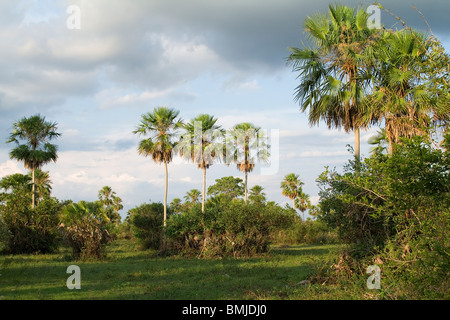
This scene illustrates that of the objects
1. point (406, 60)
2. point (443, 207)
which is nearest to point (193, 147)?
point (406, 60)

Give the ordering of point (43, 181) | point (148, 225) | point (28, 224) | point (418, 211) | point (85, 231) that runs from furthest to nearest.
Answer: point (43, 181), point (148, 225), point (28, 224), point (85, 231), point (418, 211)

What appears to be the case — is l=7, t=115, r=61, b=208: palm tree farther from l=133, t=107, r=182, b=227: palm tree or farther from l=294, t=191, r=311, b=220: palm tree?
l=294, t=191, r=311, b=220: palm tree

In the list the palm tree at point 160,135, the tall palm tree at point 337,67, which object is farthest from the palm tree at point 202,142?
the tall palm tree at point 337,67

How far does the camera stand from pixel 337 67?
53.9 feet

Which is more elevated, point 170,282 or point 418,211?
point 418,211

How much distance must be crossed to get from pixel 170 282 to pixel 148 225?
607 inches

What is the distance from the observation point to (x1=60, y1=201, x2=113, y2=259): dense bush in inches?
846

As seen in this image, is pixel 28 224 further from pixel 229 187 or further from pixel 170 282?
pixel 229 187

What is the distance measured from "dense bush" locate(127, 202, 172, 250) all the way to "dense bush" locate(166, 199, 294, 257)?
3.98 metres

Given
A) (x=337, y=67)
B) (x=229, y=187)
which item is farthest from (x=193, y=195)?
(x=337, y=67)

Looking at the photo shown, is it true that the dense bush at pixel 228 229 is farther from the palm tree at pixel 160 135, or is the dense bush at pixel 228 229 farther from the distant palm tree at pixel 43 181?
the distant palm tree at pixel 43 181

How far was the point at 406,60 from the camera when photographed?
45.5 feet

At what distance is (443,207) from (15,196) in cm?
2545

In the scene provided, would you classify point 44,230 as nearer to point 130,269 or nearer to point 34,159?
point 34,159
